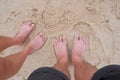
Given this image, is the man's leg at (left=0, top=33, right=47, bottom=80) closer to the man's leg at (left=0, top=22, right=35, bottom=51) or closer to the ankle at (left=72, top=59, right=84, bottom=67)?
the man's leg at (left=0, top=22, right=35, bottom=51)

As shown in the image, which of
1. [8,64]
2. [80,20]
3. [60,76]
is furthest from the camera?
[80,20]

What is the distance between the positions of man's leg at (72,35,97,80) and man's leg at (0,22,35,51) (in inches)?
11.5

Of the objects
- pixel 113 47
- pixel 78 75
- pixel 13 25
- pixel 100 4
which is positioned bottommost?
pixel 78 75

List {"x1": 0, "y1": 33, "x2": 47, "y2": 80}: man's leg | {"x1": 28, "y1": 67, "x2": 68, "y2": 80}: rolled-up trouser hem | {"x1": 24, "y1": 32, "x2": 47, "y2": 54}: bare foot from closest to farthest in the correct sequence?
{"x1": 28, "y1": 67, "x2": 68, "y2": 80}: rolled-up trouser hem
{"x1": 0, "y1": 33, "x2": 47, "y2": 80}: man's leg
{"x1": 24, "y1": 32, "x2": 47, "y2": 54}: bare foot

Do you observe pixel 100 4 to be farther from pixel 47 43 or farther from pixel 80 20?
pixel 47 43

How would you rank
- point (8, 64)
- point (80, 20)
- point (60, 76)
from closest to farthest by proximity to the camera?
point (60, 76)
point (8, 64)
point (80, 20)

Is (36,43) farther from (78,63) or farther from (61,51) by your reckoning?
(78,63)

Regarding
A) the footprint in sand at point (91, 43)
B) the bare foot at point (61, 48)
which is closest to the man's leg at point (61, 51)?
the bare foot at point (61, 48)

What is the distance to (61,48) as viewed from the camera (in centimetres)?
174

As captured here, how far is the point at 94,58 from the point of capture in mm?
1724

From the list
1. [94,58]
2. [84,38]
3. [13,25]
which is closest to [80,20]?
[84,38]

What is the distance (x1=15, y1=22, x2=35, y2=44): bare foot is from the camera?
1756 mm

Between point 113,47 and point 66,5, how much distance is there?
0.38 m

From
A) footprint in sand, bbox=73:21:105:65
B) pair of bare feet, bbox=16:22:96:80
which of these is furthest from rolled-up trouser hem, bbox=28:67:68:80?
footprint in sand, bbox=73:21:105:65
